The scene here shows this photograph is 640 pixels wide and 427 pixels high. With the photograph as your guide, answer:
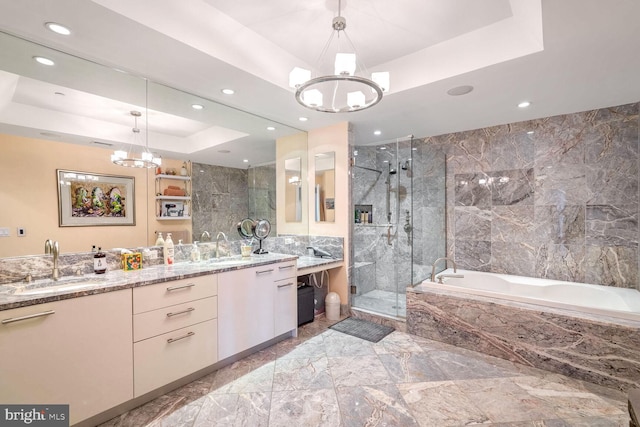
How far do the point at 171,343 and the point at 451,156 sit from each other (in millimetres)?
4042

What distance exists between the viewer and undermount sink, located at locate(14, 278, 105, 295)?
1.64 meters

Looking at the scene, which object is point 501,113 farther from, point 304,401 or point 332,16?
point 304,401

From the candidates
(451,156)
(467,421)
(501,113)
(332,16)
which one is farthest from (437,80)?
(467,421)

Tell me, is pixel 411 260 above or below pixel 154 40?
below

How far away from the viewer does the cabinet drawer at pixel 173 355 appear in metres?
1.84

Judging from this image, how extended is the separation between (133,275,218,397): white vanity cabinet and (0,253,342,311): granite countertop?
56 mm

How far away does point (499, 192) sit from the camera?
3.67 meters

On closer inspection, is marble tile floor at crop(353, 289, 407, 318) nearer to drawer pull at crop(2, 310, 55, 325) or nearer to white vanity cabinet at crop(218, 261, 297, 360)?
white vanity cabinet at crop(218, 261, 297, 360)

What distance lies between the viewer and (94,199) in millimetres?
2184

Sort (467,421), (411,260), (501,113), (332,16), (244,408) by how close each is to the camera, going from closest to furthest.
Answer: (467,421), (244,408), (332,16), (501,113), (411,260)

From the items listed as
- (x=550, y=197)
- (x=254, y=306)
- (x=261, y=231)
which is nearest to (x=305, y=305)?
(x=254, y=306)

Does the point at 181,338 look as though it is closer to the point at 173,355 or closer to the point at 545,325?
the point at 173,355

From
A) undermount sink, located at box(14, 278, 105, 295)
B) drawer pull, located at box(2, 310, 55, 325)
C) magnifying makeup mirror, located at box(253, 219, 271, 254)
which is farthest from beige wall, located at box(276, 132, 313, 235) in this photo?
drawer pull, located at box(2, 310, 55, 325)

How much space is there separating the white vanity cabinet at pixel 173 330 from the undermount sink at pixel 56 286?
0.32 m
